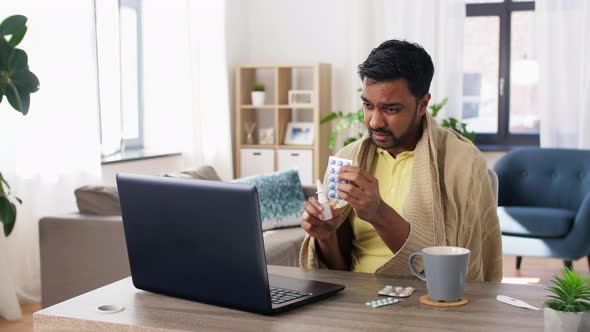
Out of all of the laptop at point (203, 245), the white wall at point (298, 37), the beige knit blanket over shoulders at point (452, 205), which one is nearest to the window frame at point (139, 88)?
the white wall at point (298, 37)

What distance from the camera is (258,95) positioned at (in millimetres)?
6445

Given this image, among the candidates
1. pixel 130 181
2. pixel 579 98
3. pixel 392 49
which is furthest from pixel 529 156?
pixel 130 181

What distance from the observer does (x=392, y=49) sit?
190cm

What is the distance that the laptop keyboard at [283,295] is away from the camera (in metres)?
1.47

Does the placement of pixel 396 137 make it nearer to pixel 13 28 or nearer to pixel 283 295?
pixel 283 295

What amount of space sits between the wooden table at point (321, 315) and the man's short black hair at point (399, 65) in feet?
1.78

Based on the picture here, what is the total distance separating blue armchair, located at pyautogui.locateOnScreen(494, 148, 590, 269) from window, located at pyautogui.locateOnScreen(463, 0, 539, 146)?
112 centimetres

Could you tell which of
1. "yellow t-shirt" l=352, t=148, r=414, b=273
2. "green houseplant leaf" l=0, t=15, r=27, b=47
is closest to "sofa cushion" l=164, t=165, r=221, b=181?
"green houseplant leaf" l=0, t=15, r=27, b=47

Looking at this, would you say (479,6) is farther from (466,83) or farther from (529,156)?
(529,156)

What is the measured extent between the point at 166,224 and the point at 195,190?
123 mm

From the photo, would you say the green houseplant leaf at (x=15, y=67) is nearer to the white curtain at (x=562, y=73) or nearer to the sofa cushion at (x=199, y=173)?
the sofa cushion at (x=199, y=173)

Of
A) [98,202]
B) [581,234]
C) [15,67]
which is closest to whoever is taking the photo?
[15,67]

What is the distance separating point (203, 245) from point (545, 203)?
4.17 metres

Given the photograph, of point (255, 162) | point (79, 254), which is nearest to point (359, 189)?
point (79, 254)
